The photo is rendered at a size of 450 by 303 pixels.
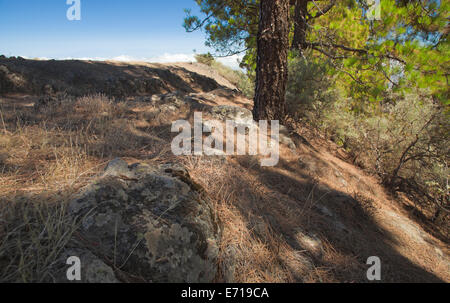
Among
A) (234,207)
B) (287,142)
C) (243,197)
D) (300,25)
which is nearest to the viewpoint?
(234,207)

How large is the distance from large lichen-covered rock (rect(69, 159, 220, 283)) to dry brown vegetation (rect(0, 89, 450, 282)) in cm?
13

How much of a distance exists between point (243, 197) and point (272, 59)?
9.89 ft

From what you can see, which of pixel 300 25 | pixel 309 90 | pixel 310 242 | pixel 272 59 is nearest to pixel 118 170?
pixel 310 242

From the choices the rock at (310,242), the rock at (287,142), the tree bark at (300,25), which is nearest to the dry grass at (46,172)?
the rock at (310,242)

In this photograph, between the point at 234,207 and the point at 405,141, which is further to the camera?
the point at 405,141

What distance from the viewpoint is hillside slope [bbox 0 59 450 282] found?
147 centimetres

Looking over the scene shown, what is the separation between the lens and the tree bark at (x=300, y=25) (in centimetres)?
544

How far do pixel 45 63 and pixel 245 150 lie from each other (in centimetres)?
1089

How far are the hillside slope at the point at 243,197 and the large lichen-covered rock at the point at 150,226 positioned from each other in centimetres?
8

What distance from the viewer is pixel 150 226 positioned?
1267 mm

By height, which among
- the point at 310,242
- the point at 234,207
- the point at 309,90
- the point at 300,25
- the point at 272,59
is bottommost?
the point at 310,242

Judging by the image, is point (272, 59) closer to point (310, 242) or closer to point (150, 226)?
point (310, 242)

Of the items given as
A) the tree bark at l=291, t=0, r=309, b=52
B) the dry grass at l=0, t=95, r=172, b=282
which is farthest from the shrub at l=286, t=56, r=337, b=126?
the dry grass at l=0, t=95, r=172, b=282

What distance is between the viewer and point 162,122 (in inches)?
136
